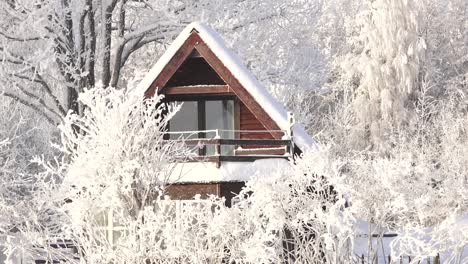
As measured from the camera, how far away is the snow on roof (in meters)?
17.4

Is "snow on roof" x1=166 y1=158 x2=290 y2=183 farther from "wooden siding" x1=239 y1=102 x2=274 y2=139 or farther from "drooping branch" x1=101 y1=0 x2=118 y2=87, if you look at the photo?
"drooping branch" x1=101 y1=0 x2=118 y2=87

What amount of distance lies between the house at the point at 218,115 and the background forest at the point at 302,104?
1199mm

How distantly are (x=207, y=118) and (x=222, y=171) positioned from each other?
8.01 ft

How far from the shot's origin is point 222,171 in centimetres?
1747

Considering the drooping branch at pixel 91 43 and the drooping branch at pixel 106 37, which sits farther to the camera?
the drooping branch at pixel 106 37

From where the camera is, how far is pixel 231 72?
18156mm

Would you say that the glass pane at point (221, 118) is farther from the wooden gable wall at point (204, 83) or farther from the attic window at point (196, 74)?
the attic window at point (196, 74)

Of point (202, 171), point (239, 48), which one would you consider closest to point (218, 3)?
point (239, 48)

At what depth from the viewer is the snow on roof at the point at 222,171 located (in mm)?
17406

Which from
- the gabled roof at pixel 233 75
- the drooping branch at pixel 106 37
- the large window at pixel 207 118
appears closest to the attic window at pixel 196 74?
the large window at pixel 207 118

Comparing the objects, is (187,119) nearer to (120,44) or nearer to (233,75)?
(233,75)

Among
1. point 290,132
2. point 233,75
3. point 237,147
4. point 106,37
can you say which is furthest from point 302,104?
point 290,132

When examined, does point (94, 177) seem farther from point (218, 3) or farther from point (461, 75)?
point (461, 75)

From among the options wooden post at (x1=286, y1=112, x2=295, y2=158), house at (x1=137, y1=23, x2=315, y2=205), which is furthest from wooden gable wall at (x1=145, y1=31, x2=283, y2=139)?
wooden post at (x1=286, y1=112, x2=295, y2=158)
